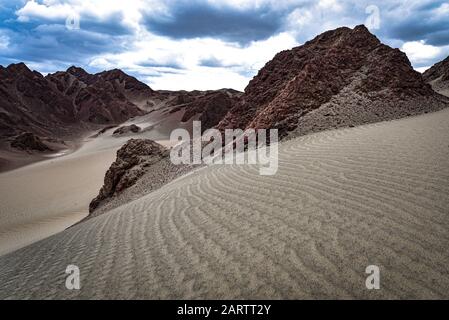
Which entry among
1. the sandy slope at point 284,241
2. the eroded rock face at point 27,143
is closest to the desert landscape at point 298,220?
the sandy slope at point 284,241

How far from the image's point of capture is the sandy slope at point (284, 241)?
2.42m

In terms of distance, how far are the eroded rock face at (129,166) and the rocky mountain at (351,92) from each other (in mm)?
3620

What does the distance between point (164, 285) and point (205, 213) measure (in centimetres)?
187

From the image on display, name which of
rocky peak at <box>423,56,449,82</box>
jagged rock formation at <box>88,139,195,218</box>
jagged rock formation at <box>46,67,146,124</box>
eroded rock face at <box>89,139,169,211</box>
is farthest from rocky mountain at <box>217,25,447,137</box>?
jagged rock formation at <box>46,67,146,124</box>

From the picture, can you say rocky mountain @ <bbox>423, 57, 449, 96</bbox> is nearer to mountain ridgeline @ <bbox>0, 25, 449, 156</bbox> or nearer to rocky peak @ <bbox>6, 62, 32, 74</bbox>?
mountain ridgeline @ <bbox>0, 25, 449, 156</bbox>

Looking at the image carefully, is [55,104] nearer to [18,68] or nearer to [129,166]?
[18,68]

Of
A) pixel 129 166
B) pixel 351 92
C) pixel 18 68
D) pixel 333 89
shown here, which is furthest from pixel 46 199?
pixel 18 68

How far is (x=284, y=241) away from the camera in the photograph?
10.0ft

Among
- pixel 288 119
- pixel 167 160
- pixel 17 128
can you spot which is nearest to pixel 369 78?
pixel 288 119

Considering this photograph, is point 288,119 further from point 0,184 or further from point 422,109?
point 0,184

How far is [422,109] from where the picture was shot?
11.1 m

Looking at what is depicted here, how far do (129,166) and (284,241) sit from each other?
10729mm

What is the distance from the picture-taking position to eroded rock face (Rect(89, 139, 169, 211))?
39.9 ft

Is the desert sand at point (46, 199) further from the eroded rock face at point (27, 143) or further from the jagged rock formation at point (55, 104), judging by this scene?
the jagged rock formation at point (55, 104)
